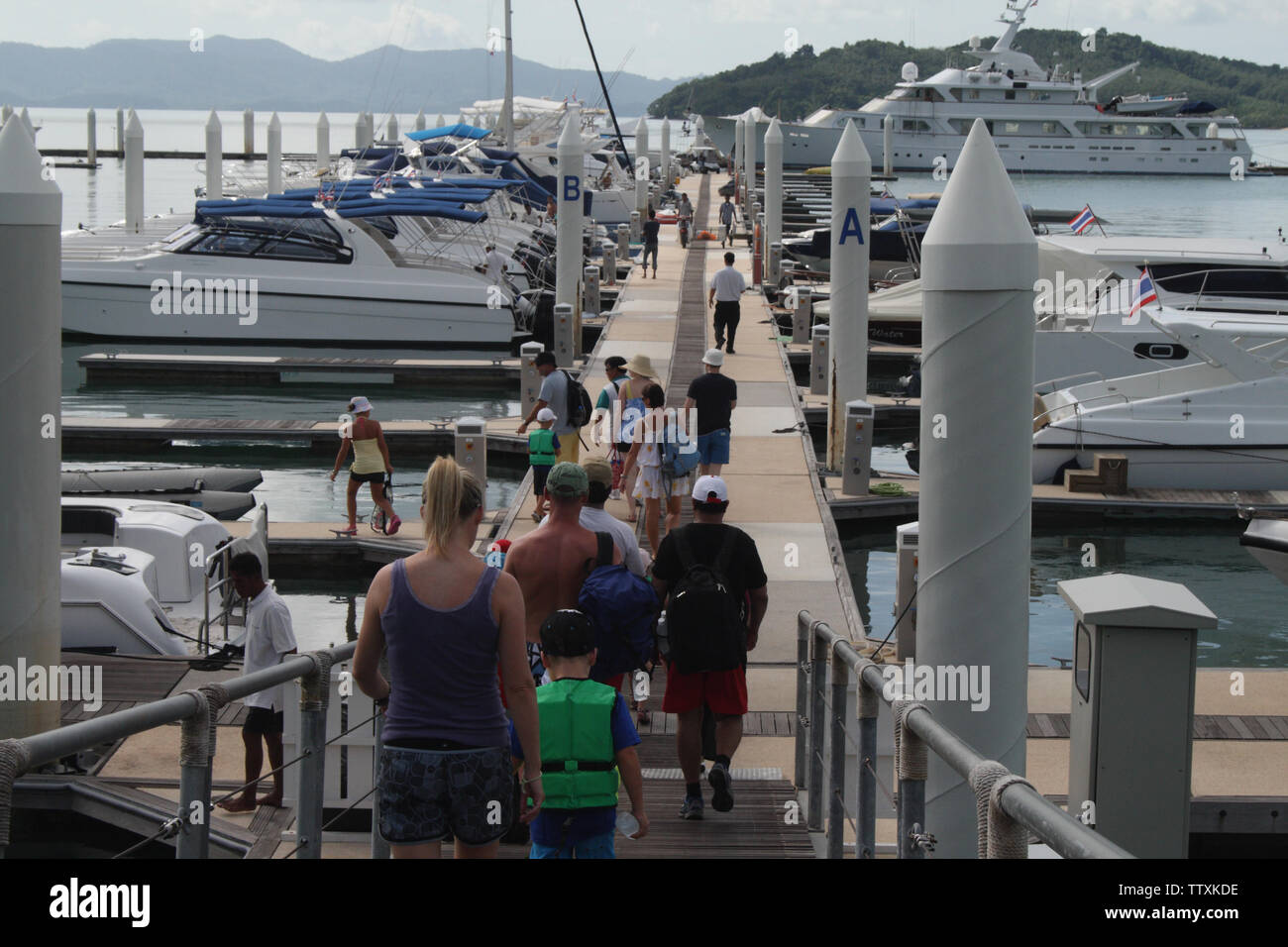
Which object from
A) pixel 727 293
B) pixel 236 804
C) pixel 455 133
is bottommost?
pixel 236 804

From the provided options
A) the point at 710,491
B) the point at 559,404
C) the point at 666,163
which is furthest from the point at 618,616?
the point at 666,163

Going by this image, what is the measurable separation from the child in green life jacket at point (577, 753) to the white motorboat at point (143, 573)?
7.19 meters

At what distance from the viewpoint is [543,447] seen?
12.8 m

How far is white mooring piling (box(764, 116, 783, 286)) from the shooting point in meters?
34.1

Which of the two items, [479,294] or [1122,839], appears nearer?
[1122,839]

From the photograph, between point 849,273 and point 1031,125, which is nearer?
point 849,273

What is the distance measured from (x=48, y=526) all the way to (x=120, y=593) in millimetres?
3141

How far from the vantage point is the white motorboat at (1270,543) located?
32.1 ft

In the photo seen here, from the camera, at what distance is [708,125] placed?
117312mm

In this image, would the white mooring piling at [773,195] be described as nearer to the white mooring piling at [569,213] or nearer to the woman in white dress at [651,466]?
the white mooring piling at [569,213]

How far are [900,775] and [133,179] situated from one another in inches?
1418

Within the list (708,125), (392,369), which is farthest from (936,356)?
(708,125)

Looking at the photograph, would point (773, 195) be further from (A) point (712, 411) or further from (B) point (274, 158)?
(B) point (274, 158)
